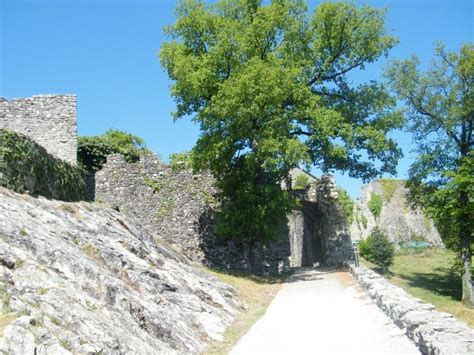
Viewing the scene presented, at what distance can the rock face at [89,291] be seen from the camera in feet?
21.0

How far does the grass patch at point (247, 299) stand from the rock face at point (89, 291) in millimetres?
259

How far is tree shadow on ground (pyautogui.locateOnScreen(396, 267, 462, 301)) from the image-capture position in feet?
85.0

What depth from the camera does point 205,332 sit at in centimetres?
1012

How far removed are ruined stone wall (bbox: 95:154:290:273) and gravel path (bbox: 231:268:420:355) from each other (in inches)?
291

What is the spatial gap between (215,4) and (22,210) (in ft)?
43.9

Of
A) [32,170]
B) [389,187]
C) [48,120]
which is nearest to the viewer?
[32,170]

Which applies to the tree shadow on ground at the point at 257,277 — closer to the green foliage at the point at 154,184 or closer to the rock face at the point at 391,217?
the green foliage at the point at 154,184

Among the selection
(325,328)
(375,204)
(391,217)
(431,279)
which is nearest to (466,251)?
(431,279)

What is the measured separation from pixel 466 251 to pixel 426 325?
17544mm

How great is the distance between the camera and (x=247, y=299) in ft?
50.0

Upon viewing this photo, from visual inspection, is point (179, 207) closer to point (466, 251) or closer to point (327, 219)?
point (327, 219)

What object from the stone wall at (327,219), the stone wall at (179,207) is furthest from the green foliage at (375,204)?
the stone wall at (179,207)

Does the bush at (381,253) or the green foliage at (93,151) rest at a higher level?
the green foliage at (93,151)

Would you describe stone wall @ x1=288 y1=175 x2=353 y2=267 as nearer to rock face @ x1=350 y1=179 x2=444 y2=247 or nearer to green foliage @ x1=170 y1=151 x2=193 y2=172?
green foliage @ x1=170 y1=151 x2=193 y2=172
